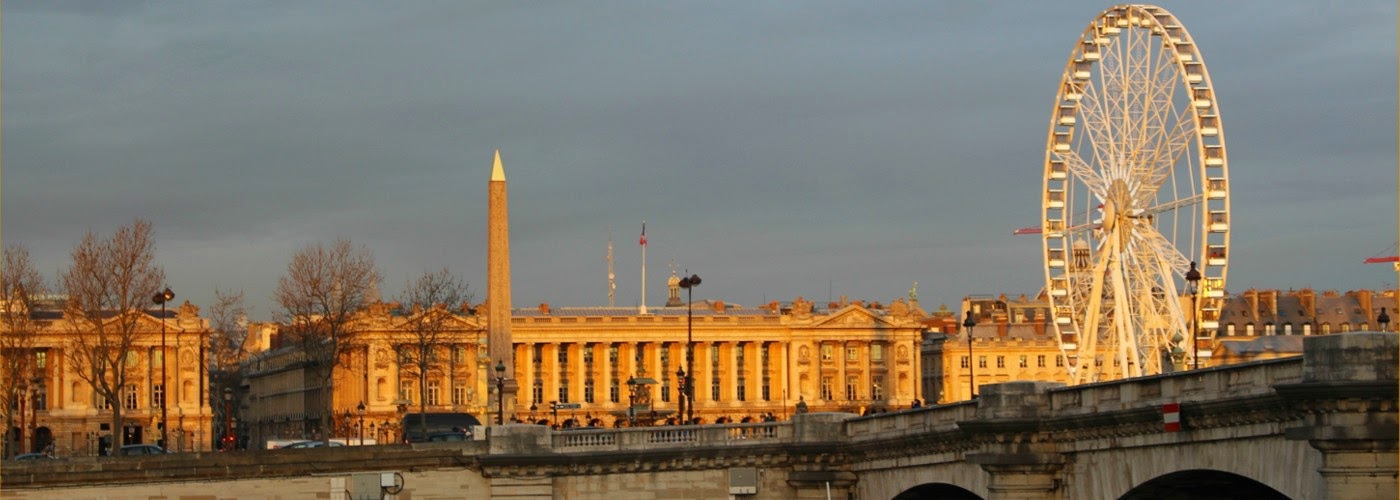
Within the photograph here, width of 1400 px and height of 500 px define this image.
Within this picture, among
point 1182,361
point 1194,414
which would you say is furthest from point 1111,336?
point 1194,414

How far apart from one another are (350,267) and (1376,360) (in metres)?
83.8

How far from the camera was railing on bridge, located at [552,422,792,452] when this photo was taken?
64.0 metres

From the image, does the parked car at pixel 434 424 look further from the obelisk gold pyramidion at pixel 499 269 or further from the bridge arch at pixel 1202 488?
the bridge arch at pixel 1202 488

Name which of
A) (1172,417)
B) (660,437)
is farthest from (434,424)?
(1172,417)

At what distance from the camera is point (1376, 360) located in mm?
36188

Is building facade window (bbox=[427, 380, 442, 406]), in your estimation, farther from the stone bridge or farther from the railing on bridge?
the stone bridge

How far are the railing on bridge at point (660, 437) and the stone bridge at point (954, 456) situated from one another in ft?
0.19

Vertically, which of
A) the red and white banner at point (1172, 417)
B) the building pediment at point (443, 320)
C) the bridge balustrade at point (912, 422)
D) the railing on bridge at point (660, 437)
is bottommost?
the railing on bridge at point (660, 437)

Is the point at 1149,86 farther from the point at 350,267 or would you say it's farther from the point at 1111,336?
the point at 350,267

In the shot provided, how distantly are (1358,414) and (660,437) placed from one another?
100ft

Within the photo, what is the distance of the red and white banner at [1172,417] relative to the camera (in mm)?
42406

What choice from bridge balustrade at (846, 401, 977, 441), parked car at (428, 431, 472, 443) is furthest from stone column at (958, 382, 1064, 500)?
parked car at (428, 431, 472, 443)

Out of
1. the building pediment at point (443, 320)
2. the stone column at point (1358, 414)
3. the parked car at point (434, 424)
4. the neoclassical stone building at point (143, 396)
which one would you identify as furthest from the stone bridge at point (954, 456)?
the neoclassical stone building at point (143, 396)

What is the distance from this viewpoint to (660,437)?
64.9 m
